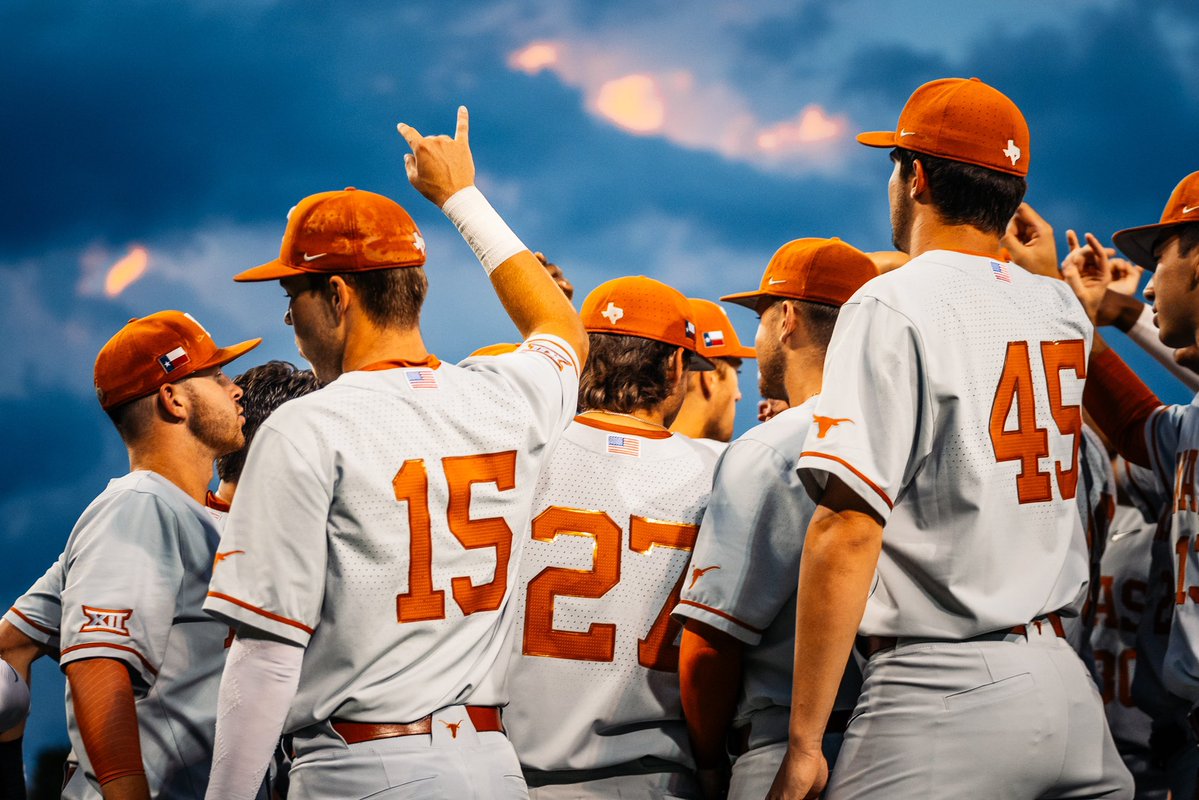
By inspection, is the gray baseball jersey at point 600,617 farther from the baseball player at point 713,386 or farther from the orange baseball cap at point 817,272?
the baseball player at point 713,386

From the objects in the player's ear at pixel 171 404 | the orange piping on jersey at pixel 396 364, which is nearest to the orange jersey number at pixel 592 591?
the orange piping on jersey at pixel 396 364

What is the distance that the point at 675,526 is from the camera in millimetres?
2912

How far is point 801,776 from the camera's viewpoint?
2012mm

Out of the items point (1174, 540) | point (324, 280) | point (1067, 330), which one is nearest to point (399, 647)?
point (324, 280)

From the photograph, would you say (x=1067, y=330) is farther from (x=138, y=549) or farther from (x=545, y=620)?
(x=138, y=549)

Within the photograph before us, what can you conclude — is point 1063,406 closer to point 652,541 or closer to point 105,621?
point 652,541

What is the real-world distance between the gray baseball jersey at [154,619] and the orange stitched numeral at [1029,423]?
2163 mm

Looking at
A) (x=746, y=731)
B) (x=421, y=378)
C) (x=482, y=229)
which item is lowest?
(x=746, y=731)

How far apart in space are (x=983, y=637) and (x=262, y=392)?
9.56 ft

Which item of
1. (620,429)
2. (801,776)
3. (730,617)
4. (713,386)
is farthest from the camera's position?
(713,386)

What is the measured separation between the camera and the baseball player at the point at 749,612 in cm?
262

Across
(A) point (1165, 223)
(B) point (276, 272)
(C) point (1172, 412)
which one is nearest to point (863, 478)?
(B) point (276, 272)

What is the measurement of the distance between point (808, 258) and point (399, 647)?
1.65 meters

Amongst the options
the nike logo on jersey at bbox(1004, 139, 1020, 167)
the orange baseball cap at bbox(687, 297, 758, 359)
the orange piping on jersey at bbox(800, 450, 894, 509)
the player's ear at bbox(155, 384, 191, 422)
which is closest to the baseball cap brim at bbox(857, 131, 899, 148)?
the nike logo on jersey at bbox(1004, 139, 1020, 167)
